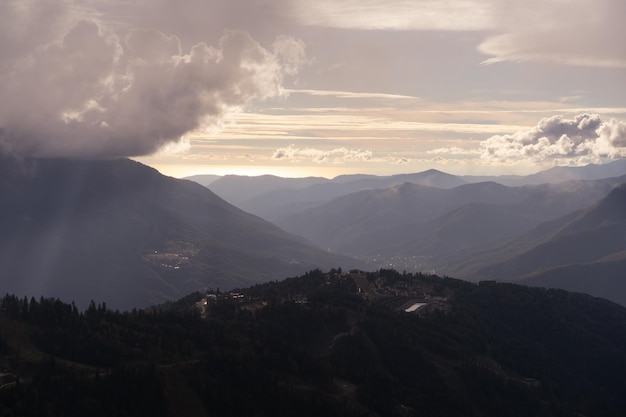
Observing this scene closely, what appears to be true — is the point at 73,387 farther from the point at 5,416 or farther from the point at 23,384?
the point at 5,416

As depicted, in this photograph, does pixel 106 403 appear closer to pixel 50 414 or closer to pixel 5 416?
pixel 50 414

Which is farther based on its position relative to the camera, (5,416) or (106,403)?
(106,403)

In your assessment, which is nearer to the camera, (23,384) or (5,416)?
(5,416)

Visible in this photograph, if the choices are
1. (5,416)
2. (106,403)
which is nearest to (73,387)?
(106,403)

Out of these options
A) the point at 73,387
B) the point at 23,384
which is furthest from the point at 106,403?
the point at 23,384

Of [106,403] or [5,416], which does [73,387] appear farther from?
[5,416]

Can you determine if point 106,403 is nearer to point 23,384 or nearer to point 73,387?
point 73,387
